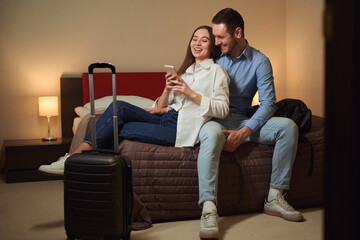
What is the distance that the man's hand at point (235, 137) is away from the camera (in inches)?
96.0

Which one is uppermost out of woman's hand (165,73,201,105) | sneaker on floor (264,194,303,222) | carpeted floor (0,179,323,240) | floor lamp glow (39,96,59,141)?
woman's hand (165,73,201,105)

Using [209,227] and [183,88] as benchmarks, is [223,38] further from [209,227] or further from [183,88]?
[209,227]

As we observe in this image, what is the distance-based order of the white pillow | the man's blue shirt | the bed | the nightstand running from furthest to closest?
the white pillow, the nightstand, the man's blue shirt, the bed

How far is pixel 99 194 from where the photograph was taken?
198 cm

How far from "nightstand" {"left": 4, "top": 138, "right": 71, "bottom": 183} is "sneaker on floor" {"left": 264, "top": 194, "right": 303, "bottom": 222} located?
6.35 ft

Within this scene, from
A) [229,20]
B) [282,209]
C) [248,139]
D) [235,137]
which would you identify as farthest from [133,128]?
[282,209]

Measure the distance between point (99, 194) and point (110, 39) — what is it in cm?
271

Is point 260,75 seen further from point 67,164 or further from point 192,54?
point 67,164

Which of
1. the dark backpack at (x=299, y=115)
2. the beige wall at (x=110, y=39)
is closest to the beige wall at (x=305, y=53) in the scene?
the beige wall at (x=110, y=39)

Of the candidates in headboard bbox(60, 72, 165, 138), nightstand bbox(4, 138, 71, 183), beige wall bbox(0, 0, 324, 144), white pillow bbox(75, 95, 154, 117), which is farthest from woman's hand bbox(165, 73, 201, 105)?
beige wall bbox(0, 0, 324, 144)

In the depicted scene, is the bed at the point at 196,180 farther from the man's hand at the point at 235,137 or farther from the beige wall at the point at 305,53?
the beige wall at the point at 305,53

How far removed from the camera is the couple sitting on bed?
2.38 meters

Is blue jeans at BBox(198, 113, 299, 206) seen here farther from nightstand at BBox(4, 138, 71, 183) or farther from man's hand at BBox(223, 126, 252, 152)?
nightstand at BBox(4, 138, 71, 183)

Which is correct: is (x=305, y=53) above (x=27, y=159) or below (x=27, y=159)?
above
